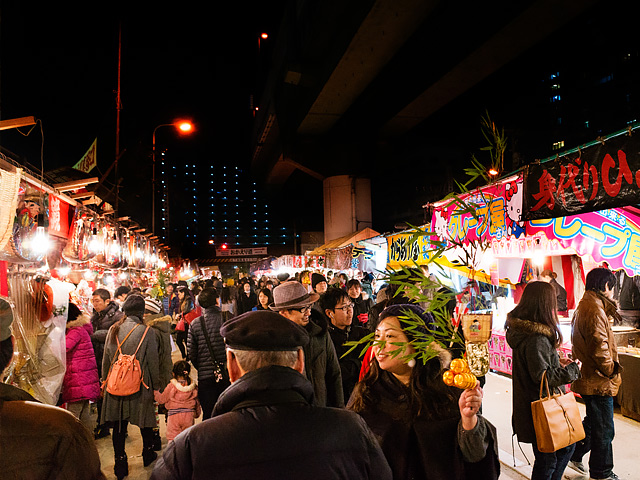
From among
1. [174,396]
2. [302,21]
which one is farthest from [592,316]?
[302,21]

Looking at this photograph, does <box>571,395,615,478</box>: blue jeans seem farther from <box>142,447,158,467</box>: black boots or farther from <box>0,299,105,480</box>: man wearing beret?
<box>142,447,158,467</box>: black boots

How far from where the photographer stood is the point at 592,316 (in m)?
4.28

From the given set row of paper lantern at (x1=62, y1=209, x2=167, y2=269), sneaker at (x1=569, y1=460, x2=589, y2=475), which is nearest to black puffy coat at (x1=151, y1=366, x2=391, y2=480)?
sneaker at (x1=569, y1=460, x2=589, y2=475)

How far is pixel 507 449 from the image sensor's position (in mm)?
5344

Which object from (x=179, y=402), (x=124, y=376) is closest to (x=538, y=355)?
(x=179, y=402)

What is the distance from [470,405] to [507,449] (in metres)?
4.13

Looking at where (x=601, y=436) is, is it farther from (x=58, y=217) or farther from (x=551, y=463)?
(x=58, y=217)

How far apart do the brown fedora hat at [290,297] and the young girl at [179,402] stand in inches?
73.9

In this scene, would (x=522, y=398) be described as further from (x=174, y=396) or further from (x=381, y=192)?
(x=381, y=192)

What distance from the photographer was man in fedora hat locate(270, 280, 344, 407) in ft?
13.1

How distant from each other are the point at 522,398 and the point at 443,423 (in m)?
2.08

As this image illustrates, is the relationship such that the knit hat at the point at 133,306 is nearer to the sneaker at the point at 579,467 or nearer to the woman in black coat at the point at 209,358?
the woman in black coat at the point at 209,358

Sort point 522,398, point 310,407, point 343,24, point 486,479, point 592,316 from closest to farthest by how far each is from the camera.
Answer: point 310,407, point 486,479, point 522,398, point 592,316, point 343,24

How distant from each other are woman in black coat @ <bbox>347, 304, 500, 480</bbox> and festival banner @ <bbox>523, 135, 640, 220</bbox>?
3.03 m
